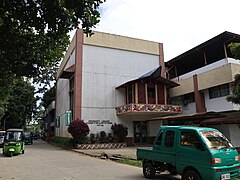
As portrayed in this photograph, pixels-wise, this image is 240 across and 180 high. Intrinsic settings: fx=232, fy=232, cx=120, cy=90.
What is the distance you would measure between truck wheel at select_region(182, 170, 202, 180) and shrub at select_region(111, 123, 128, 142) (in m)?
17.7

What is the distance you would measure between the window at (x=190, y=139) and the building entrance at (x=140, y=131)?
784 inches

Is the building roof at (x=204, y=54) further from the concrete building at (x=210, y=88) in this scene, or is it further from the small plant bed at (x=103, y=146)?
the small plant bed at (x=103, y=146)

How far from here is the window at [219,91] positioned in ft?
64.2

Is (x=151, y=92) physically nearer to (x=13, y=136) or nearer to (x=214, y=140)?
(x=13, y=136)

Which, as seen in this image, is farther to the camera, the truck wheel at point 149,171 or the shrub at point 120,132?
the shrub at point 120,132

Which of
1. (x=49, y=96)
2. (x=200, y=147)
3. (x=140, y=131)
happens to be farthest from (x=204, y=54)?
(x=49, y=96)

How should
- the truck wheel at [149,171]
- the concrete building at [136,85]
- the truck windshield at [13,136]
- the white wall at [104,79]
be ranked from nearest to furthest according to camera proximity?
the truck wheel at [149,171]
the truck windshield at [13,136]
the concrete building at [136,85]
the white wall at [104,79]

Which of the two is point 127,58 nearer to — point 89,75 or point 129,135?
point 89,75

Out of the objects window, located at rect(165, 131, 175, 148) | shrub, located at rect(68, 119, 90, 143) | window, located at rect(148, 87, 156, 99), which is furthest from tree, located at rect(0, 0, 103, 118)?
window, located at rect(148, 87, 156, 99)

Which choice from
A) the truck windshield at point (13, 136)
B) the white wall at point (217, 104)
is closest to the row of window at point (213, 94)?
the white wall at point (217, 104)

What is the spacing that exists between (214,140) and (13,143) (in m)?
Answer: 14.9

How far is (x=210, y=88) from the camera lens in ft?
70.4

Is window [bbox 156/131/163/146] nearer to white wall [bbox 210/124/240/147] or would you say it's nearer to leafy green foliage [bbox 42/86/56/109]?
white wall [bbox 210/124/240/147]

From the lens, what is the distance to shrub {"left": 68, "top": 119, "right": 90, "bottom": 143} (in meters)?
22.0
